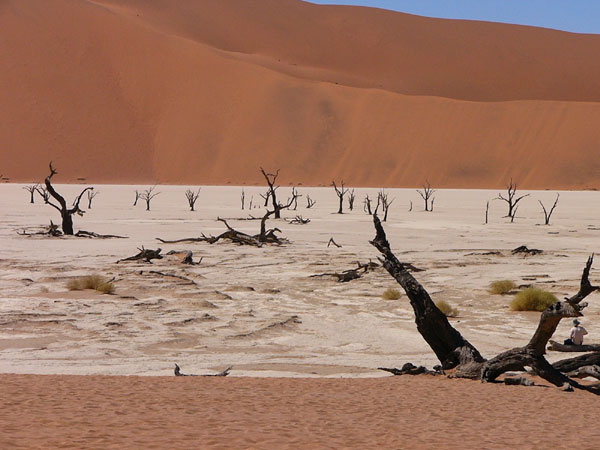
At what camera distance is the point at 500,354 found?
787 centimetres

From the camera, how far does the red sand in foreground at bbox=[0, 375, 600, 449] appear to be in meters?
5.25

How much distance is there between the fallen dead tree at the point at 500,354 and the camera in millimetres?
7008

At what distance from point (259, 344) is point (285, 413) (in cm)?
464

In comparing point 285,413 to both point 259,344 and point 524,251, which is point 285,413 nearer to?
point 259,344

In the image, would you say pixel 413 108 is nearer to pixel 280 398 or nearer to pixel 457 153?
pixel 457 153

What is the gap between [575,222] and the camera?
38.2 m

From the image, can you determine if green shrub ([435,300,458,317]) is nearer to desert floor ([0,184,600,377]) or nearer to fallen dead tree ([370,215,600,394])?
desert floor ([0,184,600,377])

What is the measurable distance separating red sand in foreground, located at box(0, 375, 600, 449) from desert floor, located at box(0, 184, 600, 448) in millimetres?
19

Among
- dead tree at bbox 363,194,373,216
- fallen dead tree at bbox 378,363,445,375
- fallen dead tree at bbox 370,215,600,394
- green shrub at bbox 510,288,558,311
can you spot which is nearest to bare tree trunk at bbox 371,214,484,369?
fallen dead tree at bbox 370,215,600,394

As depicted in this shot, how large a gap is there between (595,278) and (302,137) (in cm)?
8081

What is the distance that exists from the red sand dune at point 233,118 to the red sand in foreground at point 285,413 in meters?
82.5

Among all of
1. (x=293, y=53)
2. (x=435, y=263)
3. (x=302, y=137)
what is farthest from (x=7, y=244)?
(x=293, y=53)

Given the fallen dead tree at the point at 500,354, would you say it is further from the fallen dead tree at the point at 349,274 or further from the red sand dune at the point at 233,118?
the red sand dune at the point at 233,118

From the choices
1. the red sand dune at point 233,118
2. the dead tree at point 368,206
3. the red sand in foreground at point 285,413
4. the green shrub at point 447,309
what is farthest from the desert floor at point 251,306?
the red sand dune at point 233,118
